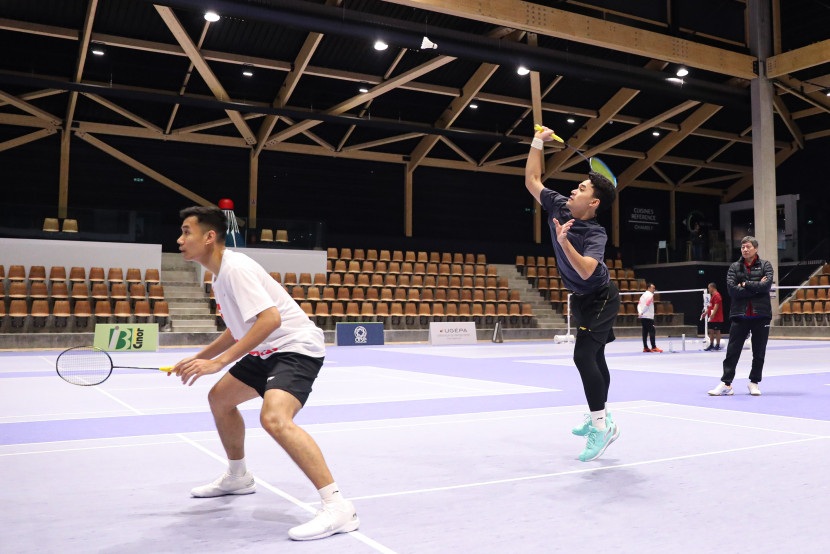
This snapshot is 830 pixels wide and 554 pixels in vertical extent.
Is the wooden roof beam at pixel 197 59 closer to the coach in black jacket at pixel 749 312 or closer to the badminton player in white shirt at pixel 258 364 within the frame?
the coach in black jacket at pixel 749 312

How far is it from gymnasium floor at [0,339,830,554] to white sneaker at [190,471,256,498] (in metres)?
0.07

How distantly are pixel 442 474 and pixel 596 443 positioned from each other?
1.11 m

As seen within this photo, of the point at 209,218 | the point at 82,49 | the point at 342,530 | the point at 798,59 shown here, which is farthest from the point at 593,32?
the point at 342,530

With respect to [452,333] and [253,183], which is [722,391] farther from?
[253,183]

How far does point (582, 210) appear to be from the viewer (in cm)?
499

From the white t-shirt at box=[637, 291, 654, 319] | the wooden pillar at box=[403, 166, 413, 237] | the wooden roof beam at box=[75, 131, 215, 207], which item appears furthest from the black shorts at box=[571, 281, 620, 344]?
the wooden pillar at box=[403, 166, 413, 237]

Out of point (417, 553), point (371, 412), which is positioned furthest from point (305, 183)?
point (417, 553)

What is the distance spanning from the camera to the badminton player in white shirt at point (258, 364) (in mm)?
3354

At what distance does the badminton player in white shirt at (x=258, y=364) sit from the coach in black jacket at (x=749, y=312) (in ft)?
20.6

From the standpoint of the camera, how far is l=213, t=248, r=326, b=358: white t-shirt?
355 cm

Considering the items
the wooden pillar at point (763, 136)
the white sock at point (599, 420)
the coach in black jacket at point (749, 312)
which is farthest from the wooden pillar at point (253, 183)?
the white sock at point (599, 420)

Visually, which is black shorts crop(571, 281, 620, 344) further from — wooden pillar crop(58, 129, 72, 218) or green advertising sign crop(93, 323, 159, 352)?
wooden pillar crop(58, 129, 72, 218)

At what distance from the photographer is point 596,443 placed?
484cm

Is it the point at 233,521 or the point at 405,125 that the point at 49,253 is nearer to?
the point at 405,125
